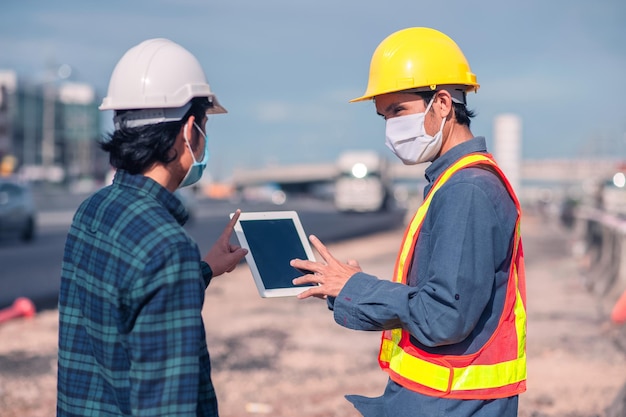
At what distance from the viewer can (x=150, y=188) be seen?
258cm

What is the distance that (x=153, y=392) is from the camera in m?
2.31

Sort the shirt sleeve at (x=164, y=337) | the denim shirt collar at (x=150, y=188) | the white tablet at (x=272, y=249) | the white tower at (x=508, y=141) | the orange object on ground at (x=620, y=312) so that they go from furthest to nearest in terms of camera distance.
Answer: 1. the white tower at (x=508, y=141)
2. the orange object on ground at (x=620, y=312)
3. the white tablet at (x=272, y=249)
4. the denim shirt collar at (x=150, y=188)
5. the shirt sleeve at (x=164, y=337)

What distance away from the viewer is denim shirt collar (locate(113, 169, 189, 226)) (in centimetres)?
258

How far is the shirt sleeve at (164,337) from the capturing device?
2.30 meters

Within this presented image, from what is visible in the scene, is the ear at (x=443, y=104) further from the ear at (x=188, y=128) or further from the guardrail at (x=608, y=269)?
the guardrail at (x=608, y=269)

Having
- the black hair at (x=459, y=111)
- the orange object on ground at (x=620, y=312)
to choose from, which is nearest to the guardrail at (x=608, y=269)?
the orange object on ground at (x=620, y=312)

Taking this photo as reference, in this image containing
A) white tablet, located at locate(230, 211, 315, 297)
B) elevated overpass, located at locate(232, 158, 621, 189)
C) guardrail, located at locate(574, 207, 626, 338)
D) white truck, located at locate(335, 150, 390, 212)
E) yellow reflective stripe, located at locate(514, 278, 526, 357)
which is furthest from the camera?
elevated overpass, located at locate(232, 158, 621, 189)

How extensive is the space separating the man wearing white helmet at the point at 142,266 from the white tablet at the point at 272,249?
413 mm

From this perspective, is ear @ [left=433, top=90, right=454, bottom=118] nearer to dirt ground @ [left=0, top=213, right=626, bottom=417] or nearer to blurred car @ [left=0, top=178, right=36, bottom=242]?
dirt ground @ [left=0, top=213, right=626, bottom=417]

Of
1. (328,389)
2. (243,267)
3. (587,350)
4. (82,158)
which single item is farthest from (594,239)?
(82,158)

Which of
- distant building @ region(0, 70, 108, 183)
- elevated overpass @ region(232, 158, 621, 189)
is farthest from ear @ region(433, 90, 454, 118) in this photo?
distant building @ region(0, 70, 108, 183)

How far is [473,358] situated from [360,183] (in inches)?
2172

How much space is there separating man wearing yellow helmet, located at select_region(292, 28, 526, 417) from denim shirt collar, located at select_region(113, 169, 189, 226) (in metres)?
0.65

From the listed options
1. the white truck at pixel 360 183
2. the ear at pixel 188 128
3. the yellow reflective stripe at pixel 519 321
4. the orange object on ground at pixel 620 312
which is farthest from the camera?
the white truck at pixel 360 183
